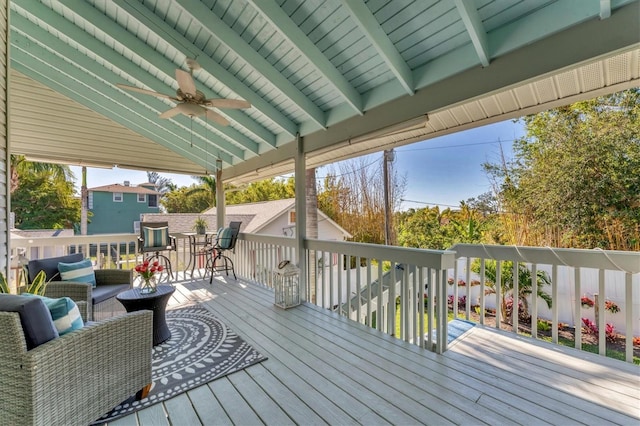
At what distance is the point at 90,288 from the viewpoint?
2838mm

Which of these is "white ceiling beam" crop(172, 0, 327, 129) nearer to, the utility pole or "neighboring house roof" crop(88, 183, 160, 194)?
the utility pole

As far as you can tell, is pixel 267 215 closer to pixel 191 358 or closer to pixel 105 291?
pixel 105 291

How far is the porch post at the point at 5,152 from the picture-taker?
2418mm

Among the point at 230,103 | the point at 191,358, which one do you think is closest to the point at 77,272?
the point at 191,358

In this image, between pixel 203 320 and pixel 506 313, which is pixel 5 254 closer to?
pixel 203 320

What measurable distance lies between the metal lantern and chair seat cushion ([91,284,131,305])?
196cm

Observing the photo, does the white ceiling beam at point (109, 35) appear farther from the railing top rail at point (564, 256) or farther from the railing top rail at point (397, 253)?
the railing top rail at point (564, 256)

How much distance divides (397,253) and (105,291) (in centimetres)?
349

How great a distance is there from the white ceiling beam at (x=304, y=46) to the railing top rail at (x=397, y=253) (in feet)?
5.55

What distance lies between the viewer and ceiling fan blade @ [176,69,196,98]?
276cm

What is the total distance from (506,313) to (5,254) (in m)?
7.40

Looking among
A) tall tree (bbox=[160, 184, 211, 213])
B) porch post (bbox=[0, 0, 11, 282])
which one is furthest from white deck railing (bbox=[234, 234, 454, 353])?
tall tree (bbox=[160, 184, 211, 213])

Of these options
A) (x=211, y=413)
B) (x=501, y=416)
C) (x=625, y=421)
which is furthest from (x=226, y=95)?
(x=625, y=421)

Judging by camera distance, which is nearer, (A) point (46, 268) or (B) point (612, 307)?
(A) point (46, 268)
